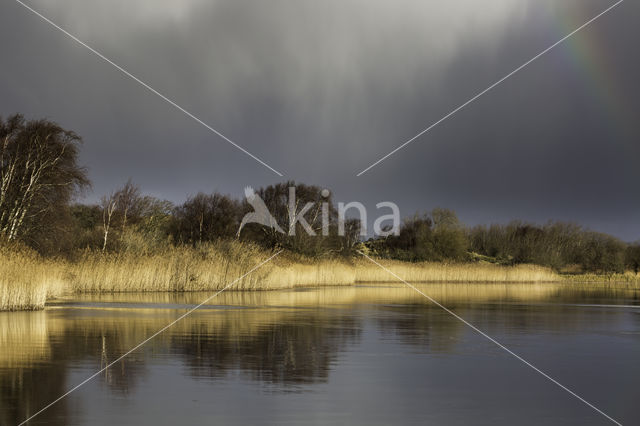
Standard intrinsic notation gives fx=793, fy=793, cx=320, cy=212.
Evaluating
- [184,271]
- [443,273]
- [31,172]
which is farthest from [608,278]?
[31,172]

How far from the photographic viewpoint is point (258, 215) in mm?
69438

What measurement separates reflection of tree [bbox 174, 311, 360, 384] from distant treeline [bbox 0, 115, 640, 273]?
16.1 meters

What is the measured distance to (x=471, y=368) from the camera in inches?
587

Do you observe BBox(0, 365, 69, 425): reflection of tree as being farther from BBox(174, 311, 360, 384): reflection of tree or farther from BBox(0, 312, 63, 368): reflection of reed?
BBox(174, 311, 360, 384): reflection of tree

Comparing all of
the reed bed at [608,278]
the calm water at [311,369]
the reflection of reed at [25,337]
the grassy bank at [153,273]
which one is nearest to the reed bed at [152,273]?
the grassy bank at [153,273]

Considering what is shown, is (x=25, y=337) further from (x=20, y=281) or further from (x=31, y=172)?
(x=31, y=172)

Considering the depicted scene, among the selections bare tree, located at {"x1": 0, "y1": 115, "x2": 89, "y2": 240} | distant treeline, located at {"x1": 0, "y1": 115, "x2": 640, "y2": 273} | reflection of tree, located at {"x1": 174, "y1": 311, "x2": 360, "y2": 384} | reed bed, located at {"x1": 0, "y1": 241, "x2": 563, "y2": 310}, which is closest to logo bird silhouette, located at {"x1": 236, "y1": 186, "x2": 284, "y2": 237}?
distant treeline, located at {"x1": 0, "y1": 115, "x2": 640, "y2": 273}

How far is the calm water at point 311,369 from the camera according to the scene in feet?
34.7

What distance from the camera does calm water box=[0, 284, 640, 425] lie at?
1059 cm

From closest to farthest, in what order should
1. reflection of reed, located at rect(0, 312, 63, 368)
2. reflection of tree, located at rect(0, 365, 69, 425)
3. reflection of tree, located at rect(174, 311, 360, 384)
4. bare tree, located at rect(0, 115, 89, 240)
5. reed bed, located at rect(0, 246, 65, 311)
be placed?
reflection of tree, located at rect(0, 365, 69, 425) → reflection of tree, located at rect(174, 311, 360, 384) → reflection of reed, located at rect(0, 312, 63, 368) → reed bed, located at rect(0, 246, 65, 311) → bare tree, located at rect(0, 115, 89, 240)

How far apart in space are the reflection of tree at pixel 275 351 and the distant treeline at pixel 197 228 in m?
16.1

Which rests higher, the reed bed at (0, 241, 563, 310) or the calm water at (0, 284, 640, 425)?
the reed bed at (0, 241, 563, 310)

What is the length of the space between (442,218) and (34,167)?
3089 inches

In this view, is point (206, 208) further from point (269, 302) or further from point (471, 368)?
point (471, 368)
